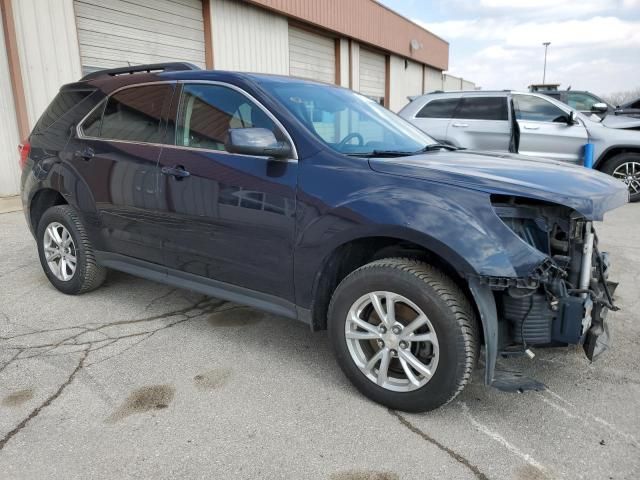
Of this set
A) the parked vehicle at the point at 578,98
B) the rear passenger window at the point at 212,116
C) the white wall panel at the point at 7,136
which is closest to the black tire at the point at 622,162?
the parked vehicle at the point at 578,98

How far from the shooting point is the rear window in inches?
161

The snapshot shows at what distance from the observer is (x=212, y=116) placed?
A: 3236 millimetres

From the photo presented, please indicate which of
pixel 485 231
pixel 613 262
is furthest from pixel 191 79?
pixel 613 262

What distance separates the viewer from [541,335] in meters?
2.39

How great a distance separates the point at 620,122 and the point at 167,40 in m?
9.00

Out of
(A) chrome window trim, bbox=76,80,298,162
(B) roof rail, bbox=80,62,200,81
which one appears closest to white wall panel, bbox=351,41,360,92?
(B) roof rail, bbox=80,62,200,81

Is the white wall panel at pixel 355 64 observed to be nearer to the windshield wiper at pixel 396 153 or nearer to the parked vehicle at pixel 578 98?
the parked vehicle at pixel 578 98

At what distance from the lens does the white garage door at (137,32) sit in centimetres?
916

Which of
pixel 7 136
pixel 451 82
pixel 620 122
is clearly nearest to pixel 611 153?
pixel 620 122

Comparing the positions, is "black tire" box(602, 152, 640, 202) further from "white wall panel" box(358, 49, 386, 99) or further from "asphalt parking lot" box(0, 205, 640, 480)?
"white wall panel" box(358, 49, 386, 99)

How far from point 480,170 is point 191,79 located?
2001 mm

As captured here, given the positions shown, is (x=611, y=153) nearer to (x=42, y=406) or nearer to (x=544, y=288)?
(x=544, y=288)

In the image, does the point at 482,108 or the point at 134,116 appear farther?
the point at 482,108

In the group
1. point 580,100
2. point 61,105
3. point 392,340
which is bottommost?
point 392,340
